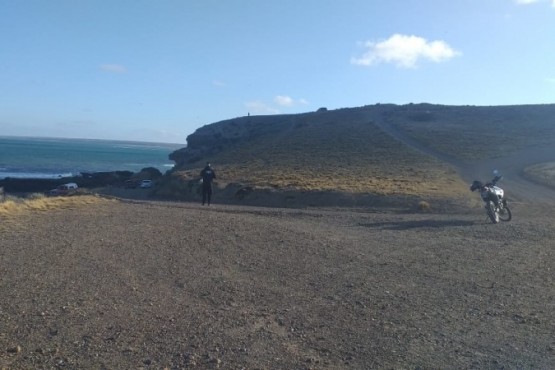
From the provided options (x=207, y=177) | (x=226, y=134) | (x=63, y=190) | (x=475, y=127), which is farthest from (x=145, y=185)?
(x=226, y=134)

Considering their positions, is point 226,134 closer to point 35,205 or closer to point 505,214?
point 35,205

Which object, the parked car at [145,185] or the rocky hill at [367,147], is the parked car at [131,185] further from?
the rocky hill at [367,147]

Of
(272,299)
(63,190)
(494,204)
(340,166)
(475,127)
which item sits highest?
(475,127)

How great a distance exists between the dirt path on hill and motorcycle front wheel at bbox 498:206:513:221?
5960 mm

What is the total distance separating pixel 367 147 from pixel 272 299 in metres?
45.9

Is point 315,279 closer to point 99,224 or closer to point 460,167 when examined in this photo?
point 99,224

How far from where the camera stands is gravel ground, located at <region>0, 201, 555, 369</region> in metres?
5.66

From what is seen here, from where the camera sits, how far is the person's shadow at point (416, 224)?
16.3m

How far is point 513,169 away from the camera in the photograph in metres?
38.9

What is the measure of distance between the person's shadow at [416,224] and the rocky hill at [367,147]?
986cm

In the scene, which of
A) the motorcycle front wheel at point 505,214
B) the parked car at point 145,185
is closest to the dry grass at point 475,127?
the parked car at point 145,185

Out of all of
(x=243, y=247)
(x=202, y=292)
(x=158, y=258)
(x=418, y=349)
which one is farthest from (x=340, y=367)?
(x=243, y=247)

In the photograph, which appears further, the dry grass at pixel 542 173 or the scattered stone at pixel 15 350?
the dry grass at pixel 542 173

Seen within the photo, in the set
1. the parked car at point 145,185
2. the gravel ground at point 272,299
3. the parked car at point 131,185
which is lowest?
the parked car at point 131,185
